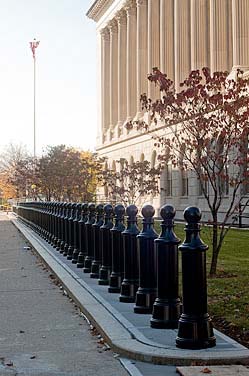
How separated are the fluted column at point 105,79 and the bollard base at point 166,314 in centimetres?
6690

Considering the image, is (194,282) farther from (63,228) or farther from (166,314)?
(63,228)

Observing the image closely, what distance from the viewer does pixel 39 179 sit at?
55469 mm

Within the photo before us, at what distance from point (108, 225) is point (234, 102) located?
4084 mm

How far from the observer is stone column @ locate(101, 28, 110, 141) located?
242ft

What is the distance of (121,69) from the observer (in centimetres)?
6788

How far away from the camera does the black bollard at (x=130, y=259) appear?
29.4ft

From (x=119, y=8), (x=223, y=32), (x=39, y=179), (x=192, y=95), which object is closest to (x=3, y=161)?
(x=119, y=8)

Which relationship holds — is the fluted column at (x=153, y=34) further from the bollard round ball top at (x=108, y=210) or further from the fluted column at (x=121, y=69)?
the bollard round ball top at (x=108, y=210)

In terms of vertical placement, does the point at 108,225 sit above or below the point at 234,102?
below

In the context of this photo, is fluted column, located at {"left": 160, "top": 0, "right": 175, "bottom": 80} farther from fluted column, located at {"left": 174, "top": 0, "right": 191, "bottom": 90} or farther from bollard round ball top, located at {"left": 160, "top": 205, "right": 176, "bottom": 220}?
bollard round ball top, located at {"left": 160, "top": 205, "right": 176, "bottom": 220}

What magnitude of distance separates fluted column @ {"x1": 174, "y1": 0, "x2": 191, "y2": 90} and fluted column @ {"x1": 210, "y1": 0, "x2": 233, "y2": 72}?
21.1 feet

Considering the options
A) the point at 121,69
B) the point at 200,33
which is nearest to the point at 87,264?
the point at 200,33

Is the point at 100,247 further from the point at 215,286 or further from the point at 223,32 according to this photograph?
the point at 223,32

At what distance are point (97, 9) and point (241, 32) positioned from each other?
3925 centimetres
